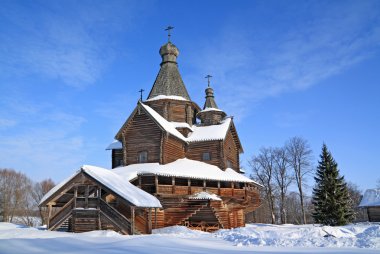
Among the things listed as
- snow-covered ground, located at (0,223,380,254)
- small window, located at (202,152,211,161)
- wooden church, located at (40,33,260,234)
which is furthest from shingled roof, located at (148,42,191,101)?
snow-covered ground, located at (0,223,380,254)

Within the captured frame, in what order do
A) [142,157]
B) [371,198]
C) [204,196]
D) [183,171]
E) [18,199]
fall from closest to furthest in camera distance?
1. [204,196]
2. [183,171]
3. [142,157]
4. [371,198]
5. [18,199]

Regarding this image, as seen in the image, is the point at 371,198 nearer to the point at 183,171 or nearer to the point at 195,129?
the point at 195,129

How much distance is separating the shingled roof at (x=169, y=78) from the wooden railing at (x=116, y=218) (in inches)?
617

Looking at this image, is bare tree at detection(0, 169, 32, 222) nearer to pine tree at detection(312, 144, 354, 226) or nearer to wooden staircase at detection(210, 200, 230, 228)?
wooden staircase at detection(210, 200, 230, 228)

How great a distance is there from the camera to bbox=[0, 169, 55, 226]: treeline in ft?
149

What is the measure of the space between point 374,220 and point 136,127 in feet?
96.3

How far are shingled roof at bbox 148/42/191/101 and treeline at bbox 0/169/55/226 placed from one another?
23.5 meters

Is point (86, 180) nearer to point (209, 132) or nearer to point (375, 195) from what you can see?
point (209, 132)


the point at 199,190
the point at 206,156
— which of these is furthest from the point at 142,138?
the point at 199,190

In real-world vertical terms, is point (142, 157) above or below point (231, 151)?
below

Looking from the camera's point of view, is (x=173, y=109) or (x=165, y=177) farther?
(x=173, y=109)

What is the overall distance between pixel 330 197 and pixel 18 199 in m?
41.1

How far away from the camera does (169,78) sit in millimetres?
34031

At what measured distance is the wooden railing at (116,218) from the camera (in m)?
18.8
